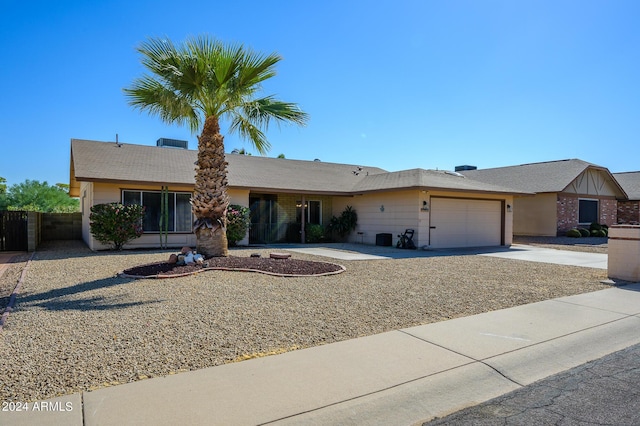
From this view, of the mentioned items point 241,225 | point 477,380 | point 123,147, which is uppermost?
point 123,147

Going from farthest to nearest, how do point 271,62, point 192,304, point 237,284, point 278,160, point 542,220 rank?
point 542,220, point 278,160, point 271,62, point 237,284, point 192,304

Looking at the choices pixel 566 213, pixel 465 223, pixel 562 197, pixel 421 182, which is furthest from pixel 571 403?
pixel 566 213

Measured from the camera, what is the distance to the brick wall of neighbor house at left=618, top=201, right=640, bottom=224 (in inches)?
1125

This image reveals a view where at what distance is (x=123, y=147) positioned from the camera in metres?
18.8

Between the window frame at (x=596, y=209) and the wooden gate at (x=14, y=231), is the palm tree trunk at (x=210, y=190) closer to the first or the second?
the wooden gate at (x=14, y=231)

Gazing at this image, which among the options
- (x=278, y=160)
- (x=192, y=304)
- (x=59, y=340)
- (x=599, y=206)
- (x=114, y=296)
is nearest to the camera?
(x=59, y=340)

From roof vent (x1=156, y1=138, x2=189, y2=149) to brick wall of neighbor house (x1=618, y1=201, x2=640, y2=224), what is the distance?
98.5ft

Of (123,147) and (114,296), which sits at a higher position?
(123,147)

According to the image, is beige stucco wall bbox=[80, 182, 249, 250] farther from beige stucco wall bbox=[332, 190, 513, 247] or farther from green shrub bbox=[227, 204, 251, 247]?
beige stucco wall bbox=[332, 190, 513, 247]

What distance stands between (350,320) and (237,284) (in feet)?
10.4

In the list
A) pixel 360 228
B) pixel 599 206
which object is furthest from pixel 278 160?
pixel 599 206

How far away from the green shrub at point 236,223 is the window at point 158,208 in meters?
1.57

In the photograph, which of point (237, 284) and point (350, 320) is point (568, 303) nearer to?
point (350, 320)

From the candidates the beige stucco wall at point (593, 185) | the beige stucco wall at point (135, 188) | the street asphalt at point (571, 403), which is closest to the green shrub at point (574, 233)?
the beige stucco wall at point (593, 185)
